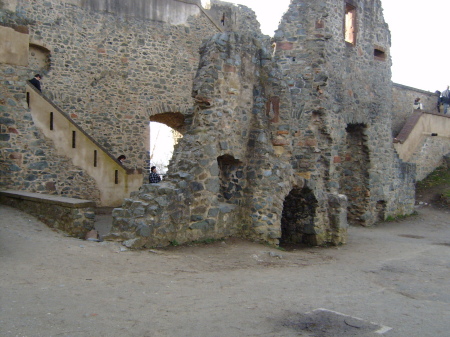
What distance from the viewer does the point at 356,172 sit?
14.2 metres

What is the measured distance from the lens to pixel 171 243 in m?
7.33

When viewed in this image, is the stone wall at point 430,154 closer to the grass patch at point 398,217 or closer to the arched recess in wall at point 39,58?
the grass patch at point 398,217

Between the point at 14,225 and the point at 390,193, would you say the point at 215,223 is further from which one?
the point at 390,193

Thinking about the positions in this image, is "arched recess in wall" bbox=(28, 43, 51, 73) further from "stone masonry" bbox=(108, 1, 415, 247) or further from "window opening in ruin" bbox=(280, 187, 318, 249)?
"window opening in ruin" bbox=(280, 187, 318, 249)

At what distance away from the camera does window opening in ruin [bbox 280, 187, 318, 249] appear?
401 inches

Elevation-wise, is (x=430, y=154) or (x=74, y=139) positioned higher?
(x=430, y=154)

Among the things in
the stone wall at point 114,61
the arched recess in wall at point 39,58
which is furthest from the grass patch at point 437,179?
the arched recess in wall at point 39,58

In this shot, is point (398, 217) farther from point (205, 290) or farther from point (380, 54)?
point (205, 290)

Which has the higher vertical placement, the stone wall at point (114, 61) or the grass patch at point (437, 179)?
the stone wall at point (114, 61)

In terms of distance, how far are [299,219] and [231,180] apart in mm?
2515

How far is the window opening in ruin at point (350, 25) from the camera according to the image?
13.1m

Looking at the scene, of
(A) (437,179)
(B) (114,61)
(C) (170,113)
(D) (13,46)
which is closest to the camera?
(D) (13,46)

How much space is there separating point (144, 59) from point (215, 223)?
9969 millimetres

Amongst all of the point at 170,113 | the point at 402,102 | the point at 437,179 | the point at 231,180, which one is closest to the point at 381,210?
the point at 437,179
